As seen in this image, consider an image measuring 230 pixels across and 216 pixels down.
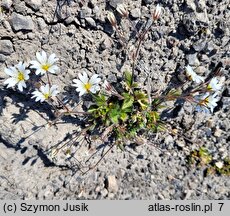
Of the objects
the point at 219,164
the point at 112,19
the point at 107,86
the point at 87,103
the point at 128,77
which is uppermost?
the point at 112,19

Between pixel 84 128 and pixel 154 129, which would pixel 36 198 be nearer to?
pixel 84 128

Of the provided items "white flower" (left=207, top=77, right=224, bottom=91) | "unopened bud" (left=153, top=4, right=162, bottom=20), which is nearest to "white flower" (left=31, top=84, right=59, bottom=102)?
"unopened bud" (left=153, top=4, right=162, bottom=20)

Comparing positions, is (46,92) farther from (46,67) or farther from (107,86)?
(107,86)

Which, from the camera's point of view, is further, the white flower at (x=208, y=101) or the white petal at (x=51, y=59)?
the white flower at (x=208, y=101)

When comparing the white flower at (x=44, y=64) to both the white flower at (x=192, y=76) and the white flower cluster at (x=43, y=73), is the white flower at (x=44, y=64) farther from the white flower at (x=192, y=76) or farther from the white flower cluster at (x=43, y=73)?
the white flower at (x=192, y=76)

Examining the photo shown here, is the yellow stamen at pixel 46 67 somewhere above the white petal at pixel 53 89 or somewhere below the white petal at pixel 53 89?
above

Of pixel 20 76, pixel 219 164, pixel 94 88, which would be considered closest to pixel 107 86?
pixel 94 88

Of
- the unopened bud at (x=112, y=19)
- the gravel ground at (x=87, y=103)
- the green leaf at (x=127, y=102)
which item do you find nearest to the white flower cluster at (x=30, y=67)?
the gravel ground at (x=87, y=103)
